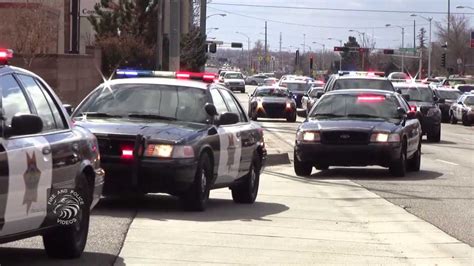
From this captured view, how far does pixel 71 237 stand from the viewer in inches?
291

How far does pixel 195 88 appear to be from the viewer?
11461 mm

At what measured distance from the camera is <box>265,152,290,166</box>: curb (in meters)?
19.0

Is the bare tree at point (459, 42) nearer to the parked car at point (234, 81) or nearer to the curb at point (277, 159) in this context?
the parked car at point (234, 81)

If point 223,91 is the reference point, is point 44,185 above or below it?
below

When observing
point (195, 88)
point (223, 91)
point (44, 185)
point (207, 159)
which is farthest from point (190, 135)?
point (44, 185)

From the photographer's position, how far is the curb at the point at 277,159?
1902 cm

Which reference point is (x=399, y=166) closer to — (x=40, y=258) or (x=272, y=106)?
(x=40, y=258)

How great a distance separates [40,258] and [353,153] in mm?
8852

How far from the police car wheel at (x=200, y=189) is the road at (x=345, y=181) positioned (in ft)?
0.43

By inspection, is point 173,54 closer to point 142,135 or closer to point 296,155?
point 296,155

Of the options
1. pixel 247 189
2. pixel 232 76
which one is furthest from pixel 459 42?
pixel 247 189

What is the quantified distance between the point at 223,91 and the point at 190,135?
204 cm

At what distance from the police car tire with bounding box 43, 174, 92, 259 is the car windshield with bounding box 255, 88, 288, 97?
31.8m

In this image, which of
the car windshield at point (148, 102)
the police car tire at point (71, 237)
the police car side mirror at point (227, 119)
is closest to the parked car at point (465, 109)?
A: the police car side mirror at point (227, 119)
